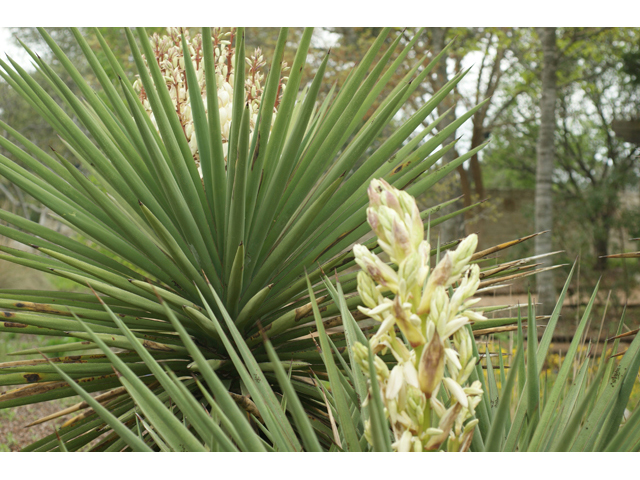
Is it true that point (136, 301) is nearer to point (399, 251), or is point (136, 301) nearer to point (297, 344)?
point (297, 344)

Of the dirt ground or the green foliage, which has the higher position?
the green foliage

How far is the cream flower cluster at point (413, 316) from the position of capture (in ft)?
2.15

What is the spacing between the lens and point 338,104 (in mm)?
1683

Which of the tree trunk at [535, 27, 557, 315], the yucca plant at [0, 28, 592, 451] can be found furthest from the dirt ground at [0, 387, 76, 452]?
the tree trunk at [535, 27, 557, 315]

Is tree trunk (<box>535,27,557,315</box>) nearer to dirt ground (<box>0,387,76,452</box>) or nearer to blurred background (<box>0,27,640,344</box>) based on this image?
blurred background (<box>0,27,640,344</box>)

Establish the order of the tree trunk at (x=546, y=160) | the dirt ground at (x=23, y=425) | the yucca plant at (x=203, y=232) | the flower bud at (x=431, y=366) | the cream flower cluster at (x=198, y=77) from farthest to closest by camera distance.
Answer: the tree trunk at (x=546, y=160)
the dirt ground at (x=23, y=425)
the cream flower cluster at (x=198, y=77)
the yucca plant at (x=203, y=232)
the flower bud at (x=431, y=366)

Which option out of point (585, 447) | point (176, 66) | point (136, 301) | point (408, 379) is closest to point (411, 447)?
point (408, 379)

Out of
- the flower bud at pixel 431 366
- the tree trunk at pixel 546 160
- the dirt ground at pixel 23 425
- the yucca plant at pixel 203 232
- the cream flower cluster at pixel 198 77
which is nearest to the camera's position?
the flower bud at pixel 431 366

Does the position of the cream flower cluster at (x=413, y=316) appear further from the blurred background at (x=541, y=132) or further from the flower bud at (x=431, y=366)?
the blurred background at (x=541, y=132)

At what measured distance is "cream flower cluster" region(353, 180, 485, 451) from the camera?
656mm

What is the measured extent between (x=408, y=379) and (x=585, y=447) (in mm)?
525

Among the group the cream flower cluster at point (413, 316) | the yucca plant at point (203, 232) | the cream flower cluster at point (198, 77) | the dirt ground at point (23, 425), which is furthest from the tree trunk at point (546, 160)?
the cream flower cluster at point (413, 316)

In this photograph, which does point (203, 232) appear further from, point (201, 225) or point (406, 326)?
point (406, 326)

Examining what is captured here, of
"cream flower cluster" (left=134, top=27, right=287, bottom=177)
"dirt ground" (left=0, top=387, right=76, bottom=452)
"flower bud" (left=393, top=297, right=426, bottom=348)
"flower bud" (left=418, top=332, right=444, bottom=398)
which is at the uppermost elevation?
"cream flower cluster" (left=134, top=27, right=287, bottom=177)
